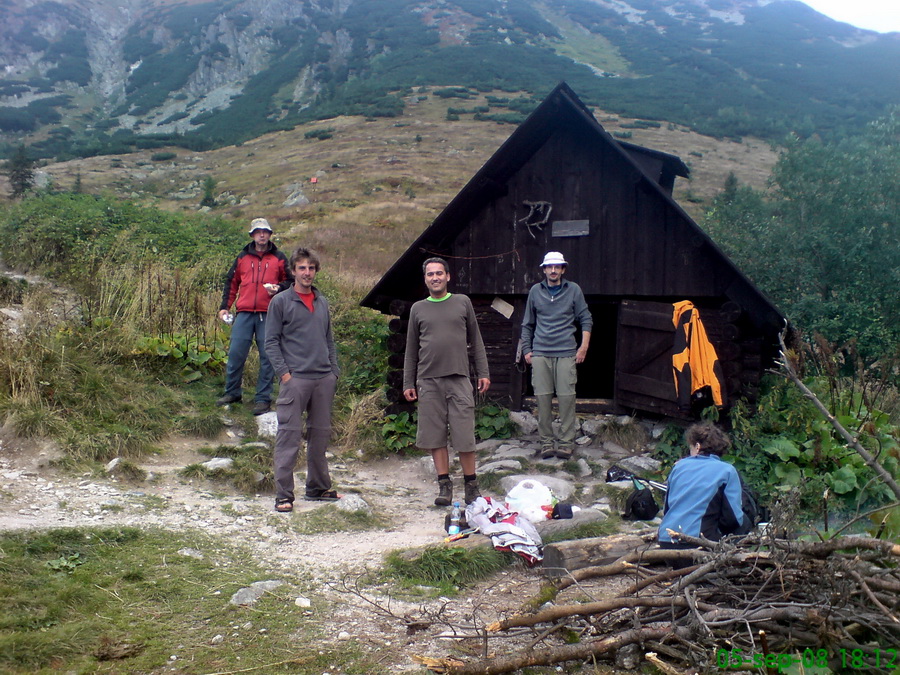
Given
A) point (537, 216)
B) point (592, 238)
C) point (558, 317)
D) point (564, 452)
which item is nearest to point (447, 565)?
point (564, 452)

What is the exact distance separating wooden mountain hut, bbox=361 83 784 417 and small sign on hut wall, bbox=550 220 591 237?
0.5 inches

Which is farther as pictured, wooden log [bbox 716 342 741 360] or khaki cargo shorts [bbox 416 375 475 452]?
wooden log [bbox 716 342 741 360]

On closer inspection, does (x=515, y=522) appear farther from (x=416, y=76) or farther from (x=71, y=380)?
(x=416, y=76)

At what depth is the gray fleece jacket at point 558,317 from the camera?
269 inches

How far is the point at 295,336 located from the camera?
18.0 ft

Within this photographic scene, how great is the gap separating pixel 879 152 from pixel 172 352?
14.4 m

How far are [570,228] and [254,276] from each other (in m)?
3.62

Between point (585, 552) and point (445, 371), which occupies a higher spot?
point (445, 371)

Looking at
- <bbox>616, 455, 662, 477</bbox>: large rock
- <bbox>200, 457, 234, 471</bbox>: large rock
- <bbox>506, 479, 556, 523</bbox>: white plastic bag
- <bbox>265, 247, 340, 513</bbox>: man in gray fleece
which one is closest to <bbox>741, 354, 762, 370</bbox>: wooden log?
<bbox>616, 455, 662, 477</bbox>: large rock

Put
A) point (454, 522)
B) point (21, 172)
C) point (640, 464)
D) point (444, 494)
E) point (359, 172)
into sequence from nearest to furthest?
point (454, 522) < point (444, 494) < point (640, 464) < point (21, 172) < point (359, 172)

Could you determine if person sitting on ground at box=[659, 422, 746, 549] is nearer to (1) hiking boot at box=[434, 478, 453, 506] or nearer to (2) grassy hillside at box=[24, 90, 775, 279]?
(1) hiking boot at box=[434, 478, 453, 506]

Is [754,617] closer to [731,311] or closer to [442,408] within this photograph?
[442,408]

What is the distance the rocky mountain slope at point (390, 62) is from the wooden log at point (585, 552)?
38.8m

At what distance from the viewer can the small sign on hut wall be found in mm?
8109
